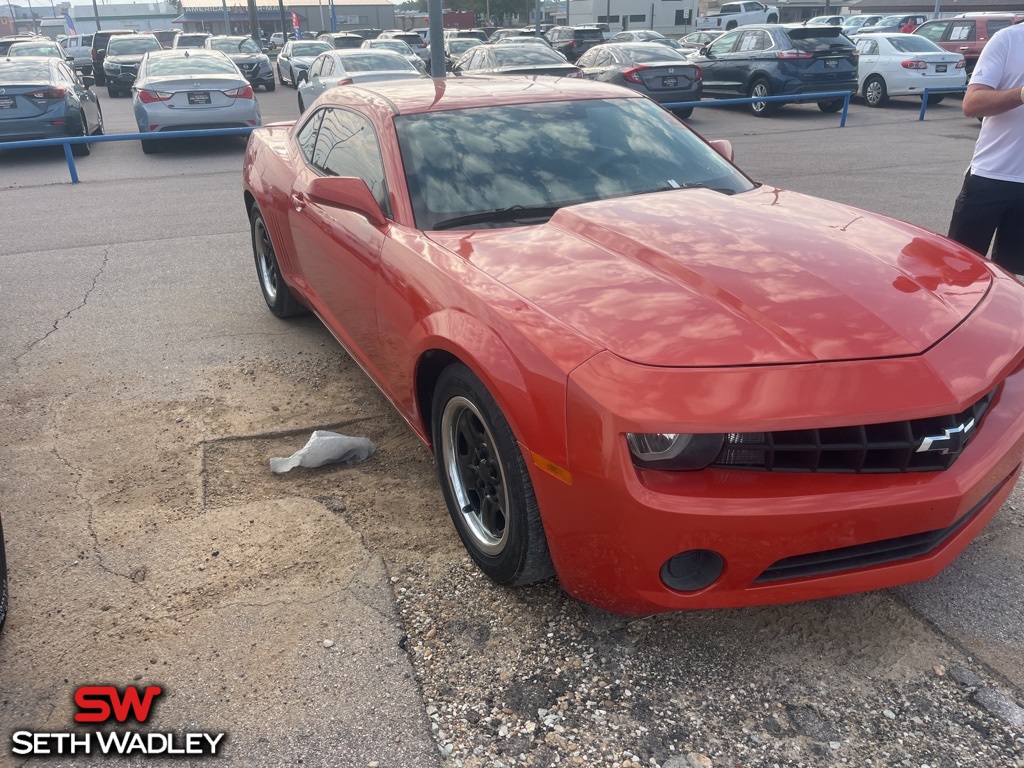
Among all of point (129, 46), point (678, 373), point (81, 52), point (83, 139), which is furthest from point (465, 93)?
point (81, 52)

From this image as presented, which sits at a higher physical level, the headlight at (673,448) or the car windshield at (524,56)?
the car windshield at (524,56)

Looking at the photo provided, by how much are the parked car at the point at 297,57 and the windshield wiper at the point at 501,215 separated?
23.7 meters

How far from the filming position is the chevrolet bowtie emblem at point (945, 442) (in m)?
2.11

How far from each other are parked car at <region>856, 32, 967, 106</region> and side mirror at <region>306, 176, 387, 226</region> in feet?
54.6

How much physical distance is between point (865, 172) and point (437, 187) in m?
8.73

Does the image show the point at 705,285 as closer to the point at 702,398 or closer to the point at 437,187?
the point at 702,398

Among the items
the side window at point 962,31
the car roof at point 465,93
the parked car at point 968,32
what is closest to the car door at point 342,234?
the car roof at point 465,93

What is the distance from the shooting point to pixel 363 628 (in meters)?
2.61

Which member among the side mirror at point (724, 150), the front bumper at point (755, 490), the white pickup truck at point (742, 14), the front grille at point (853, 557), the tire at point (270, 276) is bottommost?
the tire at point (270, 276)

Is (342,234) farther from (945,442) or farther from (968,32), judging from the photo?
(968,32)

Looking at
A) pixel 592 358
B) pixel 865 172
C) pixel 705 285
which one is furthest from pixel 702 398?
pixel 865 172

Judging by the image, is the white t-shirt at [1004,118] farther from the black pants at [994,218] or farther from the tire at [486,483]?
the tire at [486,483]

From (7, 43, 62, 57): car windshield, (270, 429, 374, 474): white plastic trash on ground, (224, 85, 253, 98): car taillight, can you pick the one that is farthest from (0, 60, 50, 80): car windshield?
(7, 43, 62, 57): car windshield

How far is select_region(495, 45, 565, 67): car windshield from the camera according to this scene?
15875 mm
